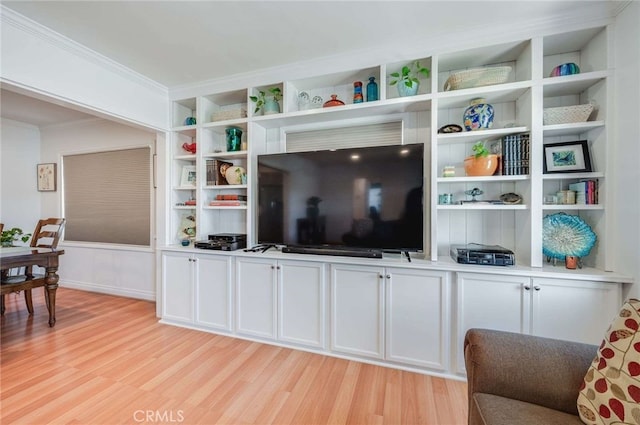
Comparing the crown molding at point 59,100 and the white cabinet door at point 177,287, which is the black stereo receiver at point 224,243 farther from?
the crown molding at point 59,100

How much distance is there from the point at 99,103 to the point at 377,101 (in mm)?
2394

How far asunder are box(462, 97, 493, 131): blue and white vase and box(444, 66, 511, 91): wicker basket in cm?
13

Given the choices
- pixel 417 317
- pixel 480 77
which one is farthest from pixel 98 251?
pixel 480 77

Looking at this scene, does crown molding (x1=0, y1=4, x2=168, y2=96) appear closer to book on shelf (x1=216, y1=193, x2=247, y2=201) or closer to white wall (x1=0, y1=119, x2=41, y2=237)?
book on shelf (x1=216, y1=193, x2=247, y2=201)

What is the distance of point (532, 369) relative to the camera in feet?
3.46

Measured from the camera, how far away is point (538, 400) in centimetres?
104

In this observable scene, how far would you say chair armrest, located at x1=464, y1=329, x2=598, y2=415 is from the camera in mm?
1025

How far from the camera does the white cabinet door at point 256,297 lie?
2346 mm

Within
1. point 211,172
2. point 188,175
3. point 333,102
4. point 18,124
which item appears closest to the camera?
point 333,102

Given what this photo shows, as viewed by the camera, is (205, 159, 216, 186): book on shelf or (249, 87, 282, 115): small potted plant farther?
(205, 159, 216, 186): book on shelf

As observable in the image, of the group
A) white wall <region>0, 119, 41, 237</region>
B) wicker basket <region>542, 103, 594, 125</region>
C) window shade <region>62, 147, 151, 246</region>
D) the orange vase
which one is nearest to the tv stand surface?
the orange vase

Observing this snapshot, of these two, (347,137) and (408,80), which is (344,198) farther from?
(408,80)

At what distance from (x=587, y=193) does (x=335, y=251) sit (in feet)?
5.96

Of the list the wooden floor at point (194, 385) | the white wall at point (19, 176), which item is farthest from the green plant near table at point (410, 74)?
the white wall at point (19, 176)
